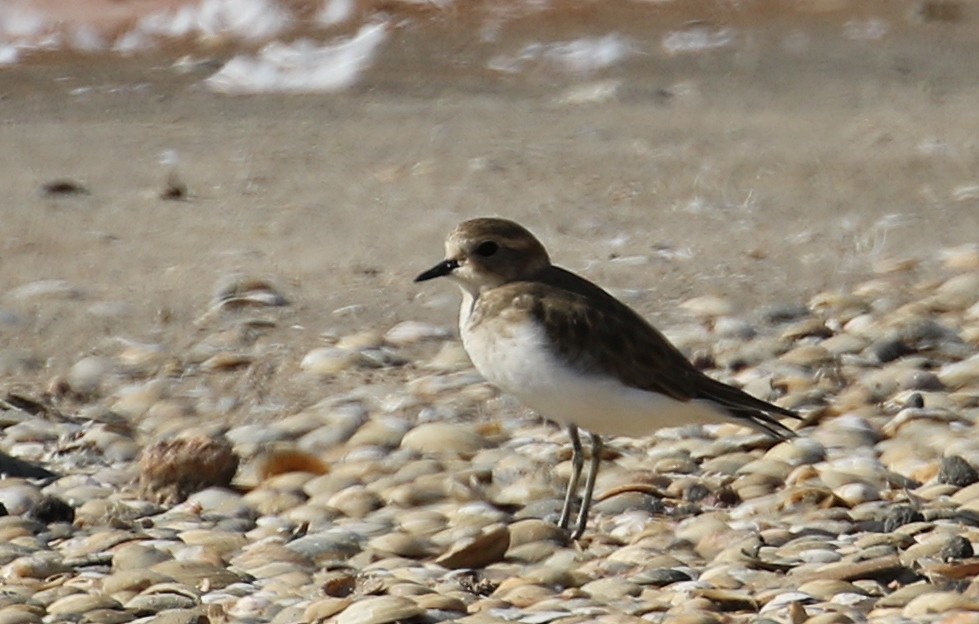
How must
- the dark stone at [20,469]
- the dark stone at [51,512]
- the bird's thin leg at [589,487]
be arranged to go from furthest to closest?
1. the dark stone at [20,469]
2. the dark stone at [51,512]
3. the bird's thin leg at [589,487]

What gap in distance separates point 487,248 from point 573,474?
2.05 feet

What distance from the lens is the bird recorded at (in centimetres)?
483

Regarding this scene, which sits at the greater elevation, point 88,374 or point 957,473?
point 88,374

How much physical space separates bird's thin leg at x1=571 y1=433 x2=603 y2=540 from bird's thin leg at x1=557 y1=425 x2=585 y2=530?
0.03 metres

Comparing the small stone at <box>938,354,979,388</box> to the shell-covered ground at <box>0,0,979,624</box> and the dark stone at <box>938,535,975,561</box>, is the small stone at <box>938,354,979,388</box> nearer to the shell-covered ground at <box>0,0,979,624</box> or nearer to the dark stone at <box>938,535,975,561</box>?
the shell-covered ground at <box>0,0,979,624</box>

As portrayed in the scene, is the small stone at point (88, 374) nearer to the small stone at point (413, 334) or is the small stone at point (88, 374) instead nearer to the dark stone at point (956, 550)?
the small stone at point (413, 334)

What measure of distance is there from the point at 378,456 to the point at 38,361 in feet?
4.56

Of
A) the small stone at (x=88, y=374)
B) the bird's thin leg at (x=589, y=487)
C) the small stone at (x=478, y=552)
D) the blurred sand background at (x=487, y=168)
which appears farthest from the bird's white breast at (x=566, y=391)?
the small stone at (x=88, y=374)

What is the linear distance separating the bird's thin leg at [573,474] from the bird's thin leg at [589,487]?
3 centimetres

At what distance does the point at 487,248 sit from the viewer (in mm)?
Result: 5199

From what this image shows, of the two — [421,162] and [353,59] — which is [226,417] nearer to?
[421,162]

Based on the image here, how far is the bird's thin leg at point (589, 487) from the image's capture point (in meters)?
4.82

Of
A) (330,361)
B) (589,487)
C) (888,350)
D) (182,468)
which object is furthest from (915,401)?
(182,468)

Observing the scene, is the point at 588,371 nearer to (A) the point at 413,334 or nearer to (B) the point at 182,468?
(B) the point at 182,468
